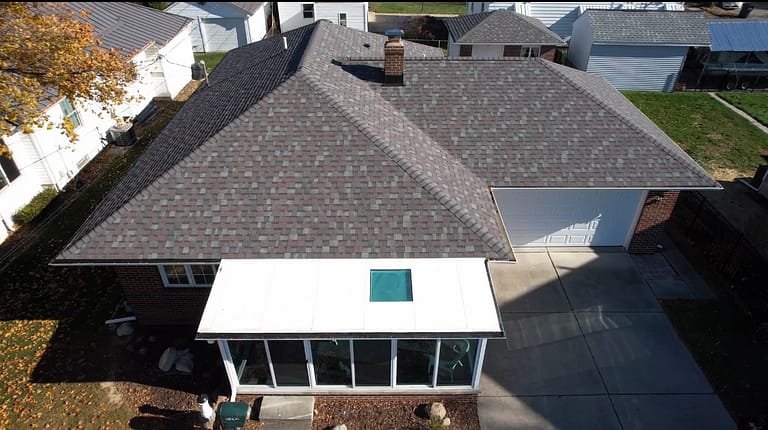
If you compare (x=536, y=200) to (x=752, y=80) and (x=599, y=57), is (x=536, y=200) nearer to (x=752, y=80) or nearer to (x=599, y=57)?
(x=599, y=57)

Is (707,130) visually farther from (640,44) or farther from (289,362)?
(289,362)

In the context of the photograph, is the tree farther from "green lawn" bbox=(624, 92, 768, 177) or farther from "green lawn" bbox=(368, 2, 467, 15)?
"green lawn" bbox=(368, 2, 467, 15)

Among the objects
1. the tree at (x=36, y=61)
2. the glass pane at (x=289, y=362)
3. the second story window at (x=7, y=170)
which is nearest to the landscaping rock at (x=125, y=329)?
the glass pane at (x=289, y=362)

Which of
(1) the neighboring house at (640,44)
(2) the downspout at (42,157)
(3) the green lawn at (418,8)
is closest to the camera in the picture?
(2) the downspout at (42,157)

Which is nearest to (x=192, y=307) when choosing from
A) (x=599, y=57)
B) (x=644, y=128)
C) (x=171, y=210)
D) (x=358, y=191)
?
(x=171, y=210)

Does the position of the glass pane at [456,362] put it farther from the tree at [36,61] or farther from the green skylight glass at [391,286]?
the tree at [36,61]
